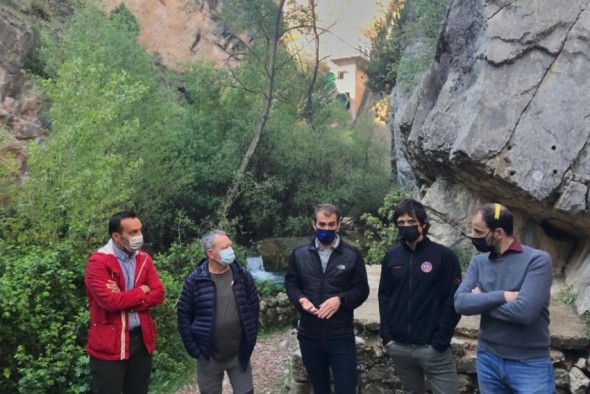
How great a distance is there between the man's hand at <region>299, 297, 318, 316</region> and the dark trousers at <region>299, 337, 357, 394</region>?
23cm

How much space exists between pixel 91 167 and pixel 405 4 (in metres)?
15.9

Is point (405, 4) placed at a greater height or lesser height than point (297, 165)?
greater

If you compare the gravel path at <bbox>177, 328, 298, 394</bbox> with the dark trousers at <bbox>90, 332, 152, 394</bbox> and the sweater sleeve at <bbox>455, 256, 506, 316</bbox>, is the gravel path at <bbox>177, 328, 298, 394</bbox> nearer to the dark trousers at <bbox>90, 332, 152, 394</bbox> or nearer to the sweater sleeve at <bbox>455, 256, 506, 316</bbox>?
the dark trousers at <bbox>90, 332, 152, 394</bbox>

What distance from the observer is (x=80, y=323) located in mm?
4820

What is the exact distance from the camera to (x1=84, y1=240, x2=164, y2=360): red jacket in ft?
10.6

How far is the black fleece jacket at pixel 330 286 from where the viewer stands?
3303 millimetres

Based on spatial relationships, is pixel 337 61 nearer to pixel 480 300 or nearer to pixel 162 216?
pixel 162 216

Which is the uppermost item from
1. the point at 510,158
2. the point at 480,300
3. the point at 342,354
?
the point at 510,158

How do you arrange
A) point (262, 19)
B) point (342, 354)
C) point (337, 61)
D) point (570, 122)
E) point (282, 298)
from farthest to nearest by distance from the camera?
1. point (337, 61)
2. point (262, 19)
3. point (282, 298)
4. point (570, 122)
5. point (342, 354)

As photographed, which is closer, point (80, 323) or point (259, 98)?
point (80, 323)

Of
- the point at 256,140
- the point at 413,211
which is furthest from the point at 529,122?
the point at 256,140

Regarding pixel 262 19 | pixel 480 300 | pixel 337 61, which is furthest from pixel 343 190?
pixel 337 61

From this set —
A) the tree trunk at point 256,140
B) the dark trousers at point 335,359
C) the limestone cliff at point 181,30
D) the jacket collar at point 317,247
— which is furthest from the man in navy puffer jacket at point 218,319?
the limestone cliff at point 181,30

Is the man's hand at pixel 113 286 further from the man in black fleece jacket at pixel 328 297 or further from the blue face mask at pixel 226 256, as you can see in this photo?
the man in black fleece jacket at pixel 328 297
